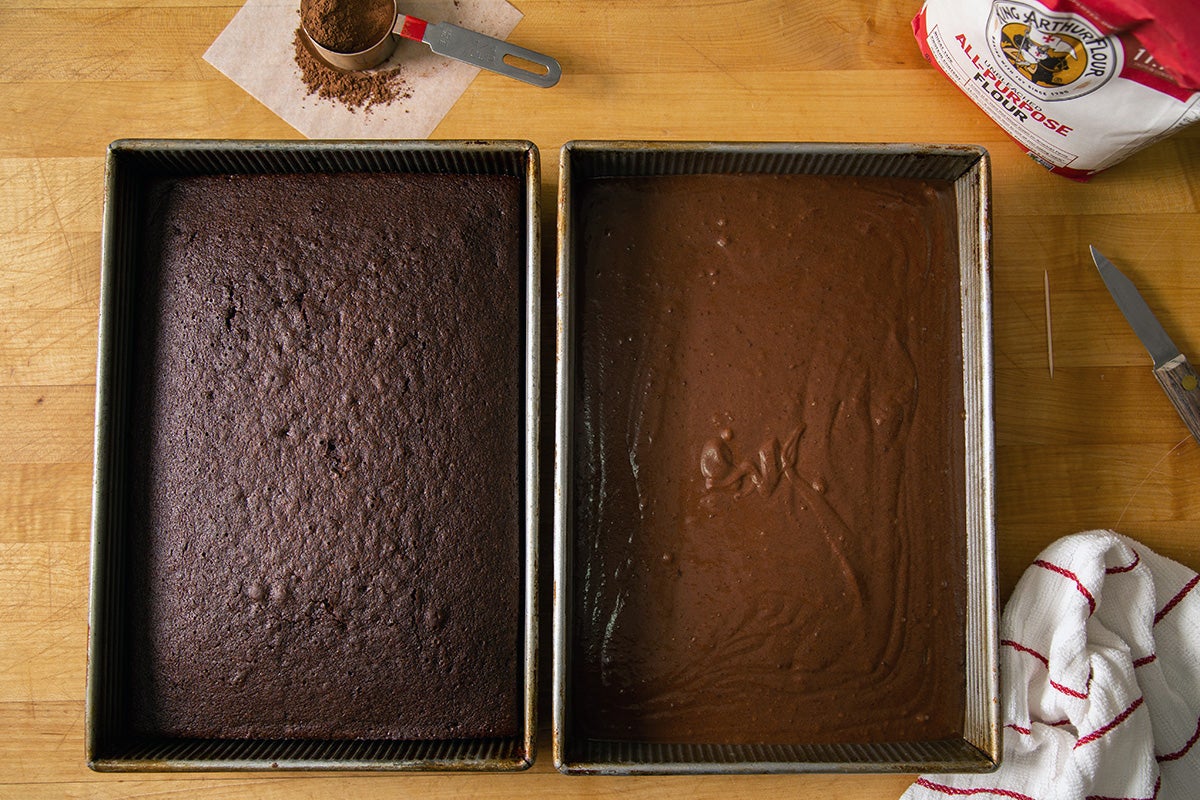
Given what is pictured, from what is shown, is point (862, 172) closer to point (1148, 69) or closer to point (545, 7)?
point (1148, 69)

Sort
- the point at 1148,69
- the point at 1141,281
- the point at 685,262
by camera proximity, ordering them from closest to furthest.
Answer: the point at 1148,69 < the point at 685,262 < the point at 1141,281

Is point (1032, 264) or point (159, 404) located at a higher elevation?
point (1032, 264)

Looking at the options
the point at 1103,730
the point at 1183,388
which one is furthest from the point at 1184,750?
the point at 1183,388

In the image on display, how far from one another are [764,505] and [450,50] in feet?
3.16

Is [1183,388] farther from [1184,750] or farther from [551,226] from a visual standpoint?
[551,226]

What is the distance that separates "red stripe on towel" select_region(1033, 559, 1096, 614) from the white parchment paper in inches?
51.9

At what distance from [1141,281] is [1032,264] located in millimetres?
199

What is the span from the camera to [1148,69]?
3.92 feet

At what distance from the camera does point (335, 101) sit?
1.46 m

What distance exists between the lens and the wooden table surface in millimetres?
1402

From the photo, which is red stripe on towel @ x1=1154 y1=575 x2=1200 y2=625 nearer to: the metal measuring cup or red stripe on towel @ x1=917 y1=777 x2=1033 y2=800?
red stripe on towel @ x1=917 y1=777 x2=1033 y2=800

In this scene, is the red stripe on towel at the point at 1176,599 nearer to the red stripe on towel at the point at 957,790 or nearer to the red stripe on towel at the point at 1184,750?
the red stripe on towel at the point at 1184,750

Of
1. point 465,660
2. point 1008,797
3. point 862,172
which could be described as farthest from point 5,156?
point 1008,797

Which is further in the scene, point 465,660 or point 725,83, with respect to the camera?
point 725,83
